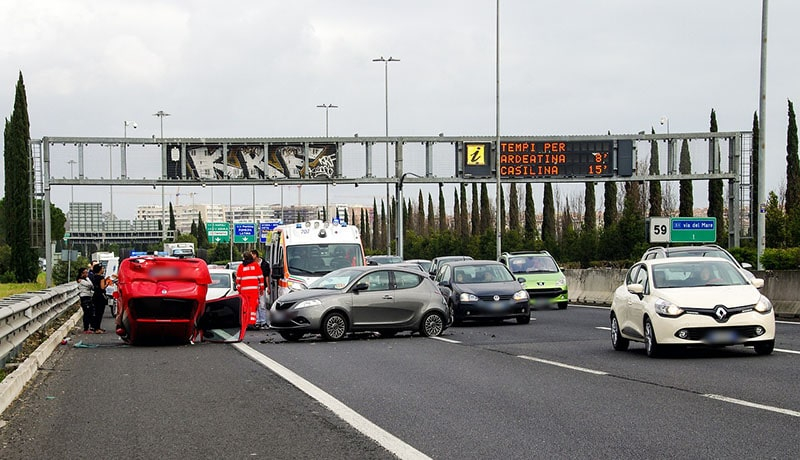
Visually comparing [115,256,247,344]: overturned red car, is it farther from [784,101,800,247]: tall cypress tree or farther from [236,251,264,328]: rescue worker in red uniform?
[784,101,800,247]: tall cypress tree

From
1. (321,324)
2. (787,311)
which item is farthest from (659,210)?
(321,324)

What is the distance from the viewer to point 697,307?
14.7 metres

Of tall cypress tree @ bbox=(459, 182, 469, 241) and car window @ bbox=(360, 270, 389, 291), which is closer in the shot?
car window @ bbox=(360, 270, 389, 291)

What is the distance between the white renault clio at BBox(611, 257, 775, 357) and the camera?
1461 centimetres

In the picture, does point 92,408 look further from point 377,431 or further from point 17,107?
point 17,107

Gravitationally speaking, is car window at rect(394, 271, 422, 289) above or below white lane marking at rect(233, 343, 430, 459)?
above

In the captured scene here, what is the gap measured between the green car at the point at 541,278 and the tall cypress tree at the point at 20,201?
39928mm

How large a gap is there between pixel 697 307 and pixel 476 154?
33.4 m

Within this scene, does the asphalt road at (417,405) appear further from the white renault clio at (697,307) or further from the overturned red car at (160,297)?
the overturned red car at (160,297)

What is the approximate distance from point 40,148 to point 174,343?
2878 cm

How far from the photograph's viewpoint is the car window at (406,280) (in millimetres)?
21125

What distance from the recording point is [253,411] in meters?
10.5

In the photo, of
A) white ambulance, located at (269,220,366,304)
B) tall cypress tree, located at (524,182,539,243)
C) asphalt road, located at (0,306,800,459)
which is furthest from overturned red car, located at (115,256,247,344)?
tall cypress tree, located at (524,182,539,243)

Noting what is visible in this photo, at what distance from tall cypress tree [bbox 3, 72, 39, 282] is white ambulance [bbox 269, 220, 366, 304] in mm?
39783
